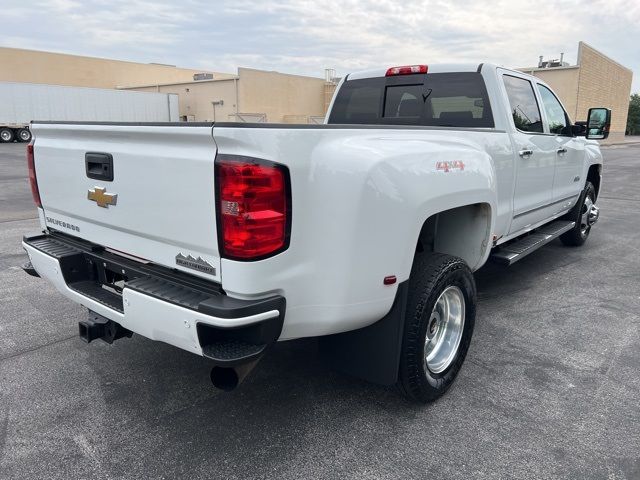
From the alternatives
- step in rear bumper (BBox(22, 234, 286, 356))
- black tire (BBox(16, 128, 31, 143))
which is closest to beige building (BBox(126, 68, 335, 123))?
black tire (BBox(16, 128, 31, 143))

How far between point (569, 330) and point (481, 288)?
1122 mm

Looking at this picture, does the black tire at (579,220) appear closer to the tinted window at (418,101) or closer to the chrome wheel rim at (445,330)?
the tinted window at (418,101)

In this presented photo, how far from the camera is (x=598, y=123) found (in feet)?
18.6

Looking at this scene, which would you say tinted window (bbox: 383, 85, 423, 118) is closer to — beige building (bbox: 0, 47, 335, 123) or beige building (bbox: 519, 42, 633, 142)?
beige building (bbox: 0, 47, 335, 123)

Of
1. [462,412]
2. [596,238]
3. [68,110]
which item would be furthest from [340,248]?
[68,110]

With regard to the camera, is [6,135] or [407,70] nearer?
[407,70]

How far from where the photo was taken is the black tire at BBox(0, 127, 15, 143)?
3062cm

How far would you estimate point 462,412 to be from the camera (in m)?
2.93

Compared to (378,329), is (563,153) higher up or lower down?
higher up

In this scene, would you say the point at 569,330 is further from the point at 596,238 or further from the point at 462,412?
the point at 596,238

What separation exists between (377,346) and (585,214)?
5.17 m

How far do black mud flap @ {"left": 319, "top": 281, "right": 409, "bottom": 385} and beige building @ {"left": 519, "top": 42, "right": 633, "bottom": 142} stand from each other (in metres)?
32.8

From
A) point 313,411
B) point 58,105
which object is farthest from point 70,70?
point 313,411

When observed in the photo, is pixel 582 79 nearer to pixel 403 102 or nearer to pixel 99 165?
pixel 403 102
